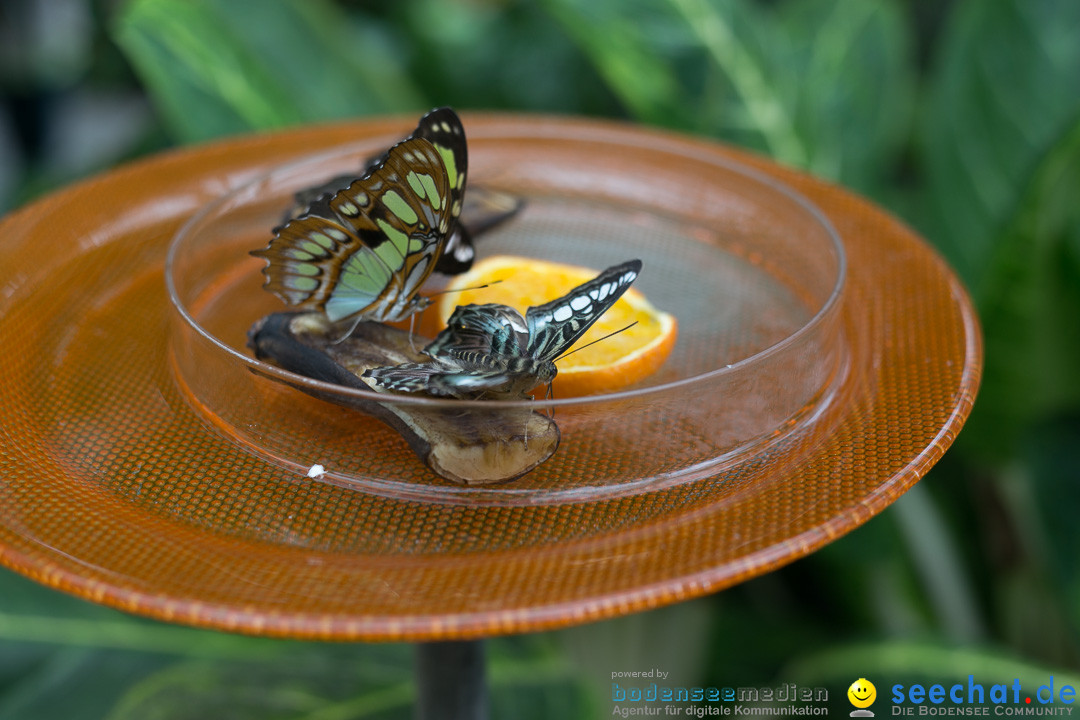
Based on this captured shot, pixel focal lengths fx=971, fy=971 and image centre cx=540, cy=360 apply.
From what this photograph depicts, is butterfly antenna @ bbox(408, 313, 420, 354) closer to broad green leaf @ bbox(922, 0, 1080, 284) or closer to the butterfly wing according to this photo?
the butterfly wing

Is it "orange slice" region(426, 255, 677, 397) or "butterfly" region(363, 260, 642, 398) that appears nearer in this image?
"butterfly" region(363, 260, 642, 398)

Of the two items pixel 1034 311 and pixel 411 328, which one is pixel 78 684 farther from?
Answer: pixel 1034 311

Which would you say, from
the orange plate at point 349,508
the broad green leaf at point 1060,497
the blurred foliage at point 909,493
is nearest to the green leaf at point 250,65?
the blurred foliage at point 909,493

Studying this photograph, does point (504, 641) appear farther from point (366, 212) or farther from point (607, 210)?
point (366, 212)

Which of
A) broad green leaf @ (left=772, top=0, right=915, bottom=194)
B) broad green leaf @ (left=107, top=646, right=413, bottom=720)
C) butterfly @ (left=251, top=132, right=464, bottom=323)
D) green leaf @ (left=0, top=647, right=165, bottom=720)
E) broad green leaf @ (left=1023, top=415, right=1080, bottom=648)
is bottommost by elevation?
broad green leaf @ (left=1023, top=415, right=1080, bottom=648)

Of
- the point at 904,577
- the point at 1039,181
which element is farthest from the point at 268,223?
the point at 904,577

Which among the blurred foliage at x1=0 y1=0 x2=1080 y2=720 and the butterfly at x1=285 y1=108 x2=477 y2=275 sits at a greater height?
the butterfly at x1=285 y1=108 x2=477 y2=275

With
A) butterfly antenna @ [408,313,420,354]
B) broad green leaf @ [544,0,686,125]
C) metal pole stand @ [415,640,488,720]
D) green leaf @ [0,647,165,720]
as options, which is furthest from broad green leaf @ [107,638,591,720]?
broad green leaf @ [544,0,686,125]

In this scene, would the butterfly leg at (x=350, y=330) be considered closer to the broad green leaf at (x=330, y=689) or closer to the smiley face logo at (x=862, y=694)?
the broad green leaf at (x=330, y=689)
